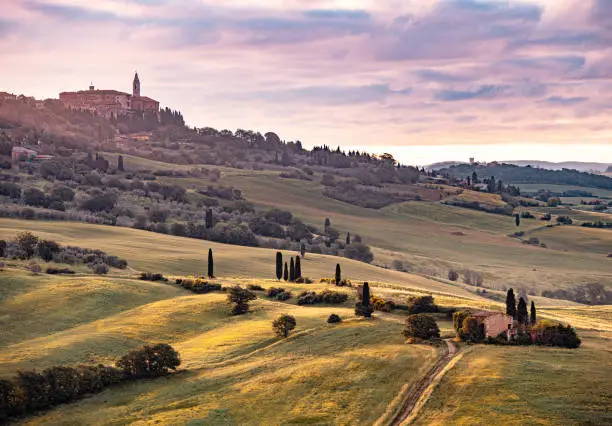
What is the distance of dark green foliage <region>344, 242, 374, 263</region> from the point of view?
437 ft

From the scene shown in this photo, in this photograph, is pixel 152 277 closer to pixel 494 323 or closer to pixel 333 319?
pixel 333 319

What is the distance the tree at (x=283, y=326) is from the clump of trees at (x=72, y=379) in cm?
711

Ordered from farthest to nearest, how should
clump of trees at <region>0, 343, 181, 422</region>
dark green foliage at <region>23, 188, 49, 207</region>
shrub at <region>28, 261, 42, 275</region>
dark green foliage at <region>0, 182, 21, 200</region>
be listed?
dark green foliage at <region>0, 182, 21, 200</region>, dark green foliage at <region>23, 188, 49, 207</region>, shrub at <region>28, 261, 42, 275</region>, clump of trees at <region>0, 343, 181, 422</region>

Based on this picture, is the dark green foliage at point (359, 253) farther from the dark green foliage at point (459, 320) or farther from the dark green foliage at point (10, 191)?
the dark green foliage at point (459, 320)

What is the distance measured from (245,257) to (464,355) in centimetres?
6358

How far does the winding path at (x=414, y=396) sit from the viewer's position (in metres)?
Result: 35.9

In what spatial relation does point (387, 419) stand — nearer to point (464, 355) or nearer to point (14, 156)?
point (464, 355)

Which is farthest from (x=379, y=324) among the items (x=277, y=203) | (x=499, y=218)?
(x=499, y=218)

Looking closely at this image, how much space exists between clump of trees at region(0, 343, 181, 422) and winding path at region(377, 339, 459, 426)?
568 inches

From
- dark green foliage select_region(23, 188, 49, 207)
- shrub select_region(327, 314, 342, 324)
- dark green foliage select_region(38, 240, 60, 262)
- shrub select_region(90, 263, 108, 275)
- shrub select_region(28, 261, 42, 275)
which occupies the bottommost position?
shrub select_region(327, 314, 342, 324)

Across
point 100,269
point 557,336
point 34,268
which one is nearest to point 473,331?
point 557,336

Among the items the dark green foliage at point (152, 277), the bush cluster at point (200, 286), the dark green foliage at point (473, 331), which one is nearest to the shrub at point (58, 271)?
the dark green foliage at point (152, 277)

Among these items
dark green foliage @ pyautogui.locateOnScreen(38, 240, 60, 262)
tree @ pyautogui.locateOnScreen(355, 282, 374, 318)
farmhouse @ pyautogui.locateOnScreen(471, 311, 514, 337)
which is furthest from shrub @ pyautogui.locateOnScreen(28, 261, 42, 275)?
farmhouse @ pyautogui.locateOnScreen(471, 311, 514, 337)

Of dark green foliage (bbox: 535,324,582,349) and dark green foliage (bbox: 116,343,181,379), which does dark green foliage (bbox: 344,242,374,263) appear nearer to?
dark green foliage (bbox: 535,324,582,349)
